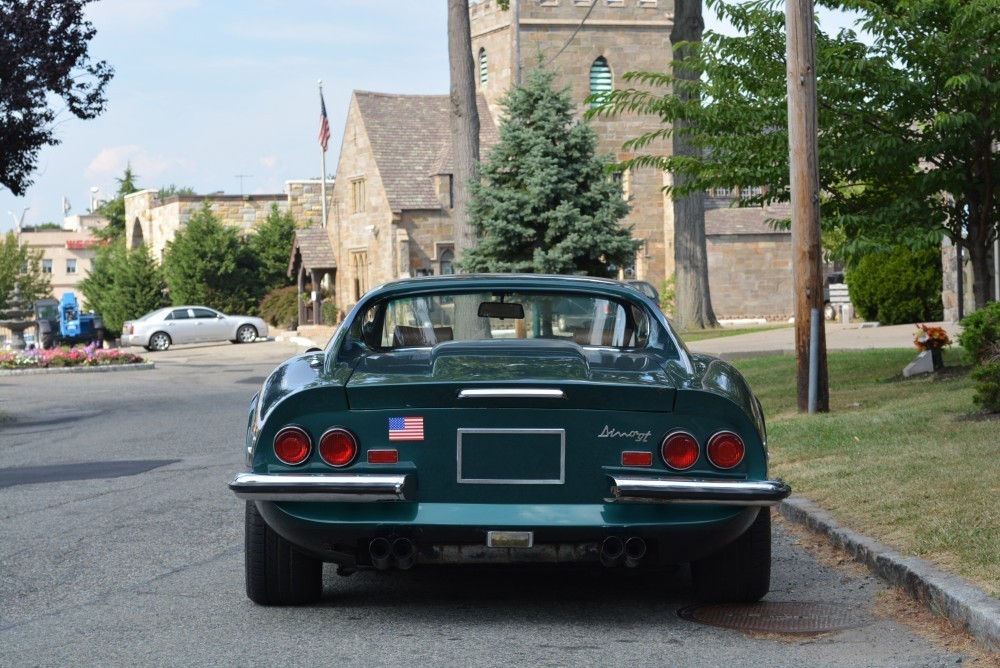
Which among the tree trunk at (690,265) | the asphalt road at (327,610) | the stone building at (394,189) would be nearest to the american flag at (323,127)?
the stone building at (394,189)

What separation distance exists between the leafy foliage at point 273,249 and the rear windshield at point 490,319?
5511 cm

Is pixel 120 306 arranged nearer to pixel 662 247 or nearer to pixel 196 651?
pixel 662 247

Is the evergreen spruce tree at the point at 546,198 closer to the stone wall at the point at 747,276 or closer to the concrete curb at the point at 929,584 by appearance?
the concrete curb at the point at 929,584

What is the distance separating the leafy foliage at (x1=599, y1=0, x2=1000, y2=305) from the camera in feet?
43.6

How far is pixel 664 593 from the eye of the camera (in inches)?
241

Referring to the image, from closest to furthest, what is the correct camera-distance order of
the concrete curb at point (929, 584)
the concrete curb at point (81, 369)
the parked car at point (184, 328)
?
the concrete curb at point (929, 584) < the concrete curb at point (81, 369) < the parked car at point (184, 328)

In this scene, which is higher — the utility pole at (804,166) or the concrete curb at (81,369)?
the utility pole at (804,166)

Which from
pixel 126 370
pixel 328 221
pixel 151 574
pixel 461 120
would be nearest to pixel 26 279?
pixel 328 221

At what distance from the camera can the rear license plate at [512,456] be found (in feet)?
16.8

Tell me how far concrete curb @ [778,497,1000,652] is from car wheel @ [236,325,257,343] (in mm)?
39412

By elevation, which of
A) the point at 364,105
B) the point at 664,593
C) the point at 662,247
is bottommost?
the point at 664,593

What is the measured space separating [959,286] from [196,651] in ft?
70.1

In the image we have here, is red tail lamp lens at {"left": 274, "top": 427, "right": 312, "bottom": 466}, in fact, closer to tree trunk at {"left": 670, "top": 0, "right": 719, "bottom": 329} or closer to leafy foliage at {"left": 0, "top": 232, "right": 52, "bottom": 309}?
tree trunk at {"left": 670, "top": 0, "right": 719, "bottom": 329}

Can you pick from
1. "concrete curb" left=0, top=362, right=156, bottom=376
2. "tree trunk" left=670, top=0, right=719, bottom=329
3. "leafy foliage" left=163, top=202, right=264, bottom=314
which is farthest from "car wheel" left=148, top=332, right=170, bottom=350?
"tree trunk" left=670, top=0, right=719, bottom=329
